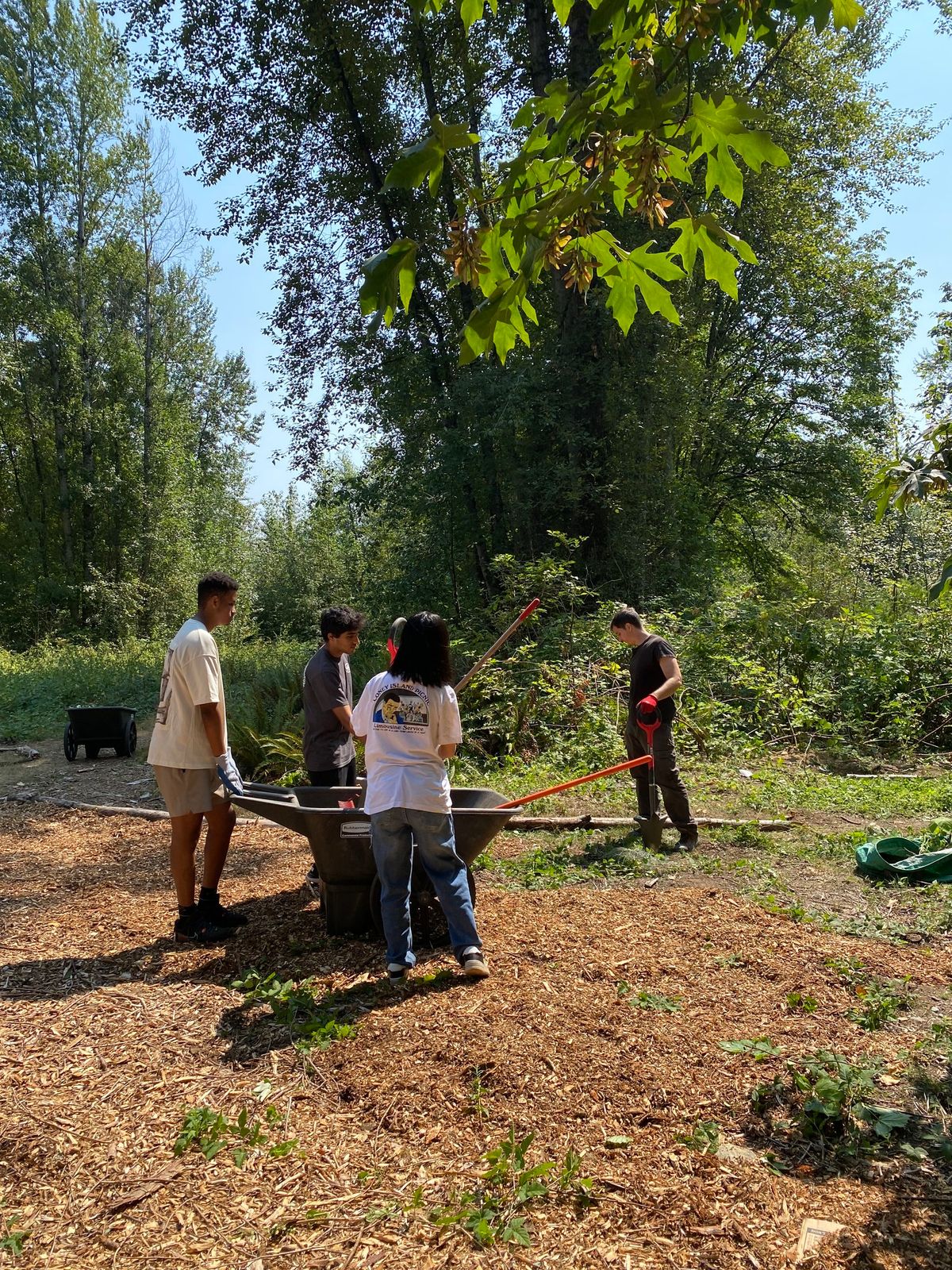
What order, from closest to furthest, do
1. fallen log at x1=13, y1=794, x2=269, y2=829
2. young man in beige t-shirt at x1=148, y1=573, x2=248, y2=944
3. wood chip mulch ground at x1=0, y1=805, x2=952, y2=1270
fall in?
wood chip mulch ground at x1=0, y1=805, x2=952, y2=1270 < young man in beige t-shirt at x1=148, y1=573, x2=248, y2=944 < fallen log at x1=13, y1=794, x2=269, y2=829

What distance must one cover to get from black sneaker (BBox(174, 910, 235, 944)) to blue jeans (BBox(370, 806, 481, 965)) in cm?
110

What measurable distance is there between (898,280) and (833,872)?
1772 cm

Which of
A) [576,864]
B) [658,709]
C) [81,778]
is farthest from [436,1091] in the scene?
[81,778]

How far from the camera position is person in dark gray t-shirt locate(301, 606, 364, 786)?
5129 mm

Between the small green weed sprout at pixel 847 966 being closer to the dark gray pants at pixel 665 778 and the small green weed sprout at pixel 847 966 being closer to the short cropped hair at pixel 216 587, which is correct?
the dark gray pants at pixel 665 778

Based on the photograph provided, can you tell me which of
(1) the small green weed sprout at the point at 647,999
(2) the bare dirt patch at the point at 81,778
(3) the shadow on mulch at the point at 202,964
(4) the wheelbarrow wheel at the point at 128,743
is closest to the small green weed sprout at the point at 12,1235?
(3) the shadow on mulch at the point at 202,964

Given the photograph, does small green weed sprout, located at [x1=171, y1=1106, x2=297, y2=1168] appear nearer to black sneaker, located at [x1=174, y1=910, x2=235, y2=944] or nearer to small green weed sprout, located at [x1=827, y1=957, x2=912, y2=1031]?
black sneaker, located at [x1=174, y1=910, x2=235, y2=944]

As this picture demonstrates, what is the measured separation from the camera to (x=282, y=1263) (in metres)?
2.35

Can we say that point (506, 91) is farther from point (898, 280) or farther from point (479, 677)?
point (479, 677)

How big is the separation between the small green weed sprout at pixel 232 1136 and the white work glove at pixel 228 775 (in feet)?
5.47

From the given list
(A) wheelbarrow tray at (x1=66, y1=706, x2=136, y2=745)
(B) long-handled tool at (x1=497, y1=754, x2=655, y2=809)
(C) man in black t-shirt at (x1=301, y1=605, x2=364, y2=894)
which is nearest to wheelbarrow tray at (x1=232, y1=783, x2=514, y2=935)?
(B) long-handled tool at (x1=497, y1=754, x2=655, y2=809)

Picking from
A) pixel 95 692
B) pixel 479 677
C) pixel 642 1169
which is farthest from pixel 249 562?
pixel 642 1169

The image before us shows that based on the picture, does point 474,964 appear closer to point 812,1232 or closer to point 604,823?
point 812,1232

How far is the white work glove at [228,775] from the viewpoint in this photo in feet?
14.6
